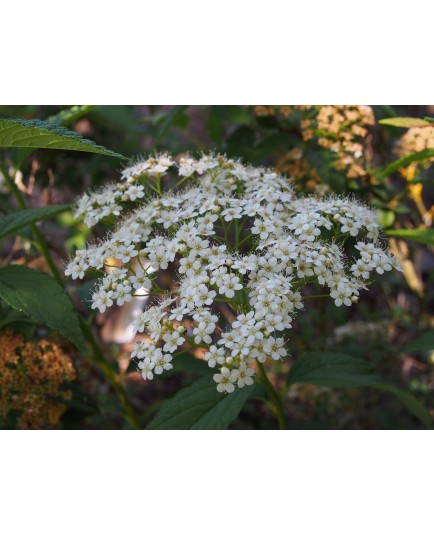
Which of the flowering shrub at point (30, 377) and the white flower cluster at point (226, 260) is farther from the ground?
the white flower cluster at point (226, 260)

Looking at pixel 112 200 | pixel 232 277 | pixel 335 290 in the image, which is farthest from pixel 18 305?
pixel 335 290

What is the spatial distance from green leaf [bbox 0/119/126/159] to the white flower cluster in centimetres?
35

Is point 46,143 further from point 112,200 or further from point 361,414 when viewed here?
point 361,414

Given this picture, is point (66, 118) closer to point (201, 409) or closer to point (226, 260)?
point (226, 260)

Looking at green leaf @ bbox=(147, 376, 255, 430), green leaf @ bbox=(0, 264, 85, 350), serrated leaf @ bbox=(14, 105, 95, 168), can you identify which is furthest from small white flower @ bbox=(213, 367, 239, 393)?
serrated leaf @ bbox=(14, 105, 95, 168)

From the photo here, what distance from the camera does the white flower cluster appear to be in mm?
1589

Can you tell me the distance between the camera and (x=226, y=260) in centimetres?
169

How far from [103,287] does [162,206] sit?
1.07ft

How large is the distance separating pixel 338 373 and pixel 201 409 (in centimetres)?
52

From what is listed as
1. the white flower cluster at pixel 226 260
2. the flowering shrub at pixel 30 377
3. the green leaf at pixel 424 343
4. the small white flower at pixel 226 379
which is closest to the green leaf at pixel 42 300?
the white flower cluster at pixel 226 260

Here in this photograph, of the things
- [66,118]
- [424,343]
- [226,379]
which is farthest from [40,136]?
[424,343]

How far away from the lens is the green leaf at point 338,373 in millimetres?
2062

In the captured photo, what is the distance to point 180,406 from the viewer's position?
1.86 m

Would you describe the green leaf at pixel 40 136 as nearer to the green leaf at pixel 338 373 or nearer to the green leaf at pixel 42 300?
the green leaf at pixel 42 300
